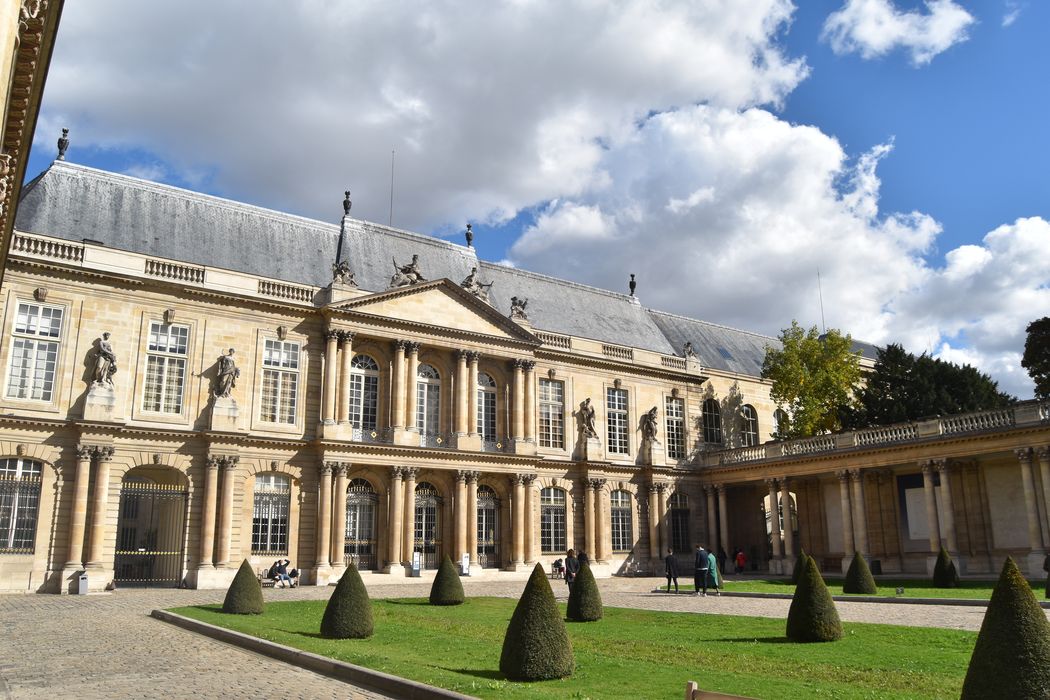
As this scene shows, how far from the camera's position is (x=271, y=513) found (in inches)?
1148

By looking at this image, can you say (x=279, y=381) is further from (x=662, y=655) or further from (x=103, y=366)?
(x=662, y=655)

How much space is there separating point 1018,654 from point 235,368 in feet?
85.1

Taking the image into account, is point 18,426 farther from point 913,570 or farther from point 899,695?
point 913,570

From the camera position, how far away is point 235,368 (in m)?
28.5

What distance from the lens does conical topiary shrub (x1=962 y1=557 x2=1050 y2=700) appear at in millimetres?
6184

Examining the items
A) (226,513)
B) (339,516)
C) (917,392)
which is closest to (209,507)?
(226,513)

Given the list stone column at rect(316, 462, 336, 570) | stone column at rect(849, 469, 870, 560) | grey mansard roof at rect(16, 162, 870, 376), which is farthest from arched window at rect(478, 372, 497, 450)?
stone column at rect(849, 469, 870, 560)

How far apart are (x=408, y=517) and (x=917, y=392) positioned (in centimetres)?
2416

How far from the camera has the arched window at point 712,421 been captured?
42.9 meters

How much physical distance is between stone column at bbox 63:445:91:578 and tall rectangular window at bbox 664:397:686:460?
25.3 m

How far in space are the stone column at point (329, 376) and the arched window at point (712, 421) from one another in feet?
66.5

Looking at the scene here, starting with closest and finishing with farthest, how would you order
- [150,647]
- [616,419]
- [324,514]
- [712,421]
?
[150,647] < [324,514] < [616,419] < [712,421]

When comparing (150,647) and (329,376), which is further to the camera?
(329,376)

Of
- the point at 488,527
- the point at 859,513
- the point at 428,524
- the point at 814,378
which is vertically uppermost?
the point at 814,378
